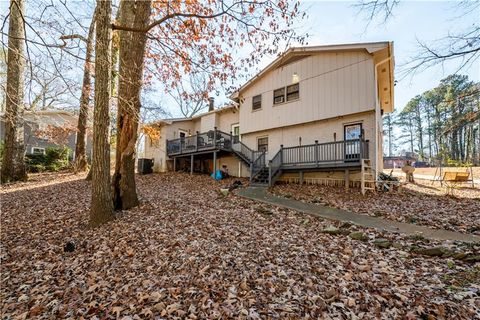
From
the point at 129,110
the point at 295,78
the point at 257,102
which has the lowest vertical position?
the point at 129,110

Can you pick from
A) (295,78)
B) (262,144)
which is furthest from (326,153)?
(295,78)

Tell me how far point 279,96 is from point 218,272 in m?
11.8

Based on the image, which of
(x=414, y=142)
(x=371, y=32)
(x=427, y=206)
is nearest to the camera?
(x=371, y=32)

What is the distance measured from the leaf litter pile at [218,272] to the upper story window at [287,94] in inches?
339

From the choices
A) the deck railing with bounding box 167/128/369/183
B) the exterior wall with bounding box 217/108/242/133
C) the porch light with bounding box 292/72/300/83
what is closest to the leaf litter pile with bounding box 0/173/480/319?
the deck railing with bounding box 167/128/369/183

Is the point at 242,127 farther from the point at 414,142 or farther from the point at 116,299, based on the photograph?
the point at 414,142

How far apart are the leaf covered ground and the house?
97cm

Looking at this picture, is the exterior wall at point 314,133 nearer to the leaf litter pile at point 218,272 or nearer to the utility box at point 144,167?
the leaf litter pile at point 218,272

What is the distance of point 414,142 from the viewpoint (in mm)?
40219

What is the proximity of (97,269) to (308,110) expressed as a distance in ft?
36.9

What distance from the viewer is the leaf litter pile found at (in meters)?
2.72

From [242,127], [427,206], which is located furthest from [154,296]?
[242,127]

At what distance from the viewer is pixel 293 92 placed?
42.7ft

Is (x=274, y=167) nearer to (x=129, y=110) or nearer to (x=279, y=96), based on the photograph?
(x=279, y=96)
